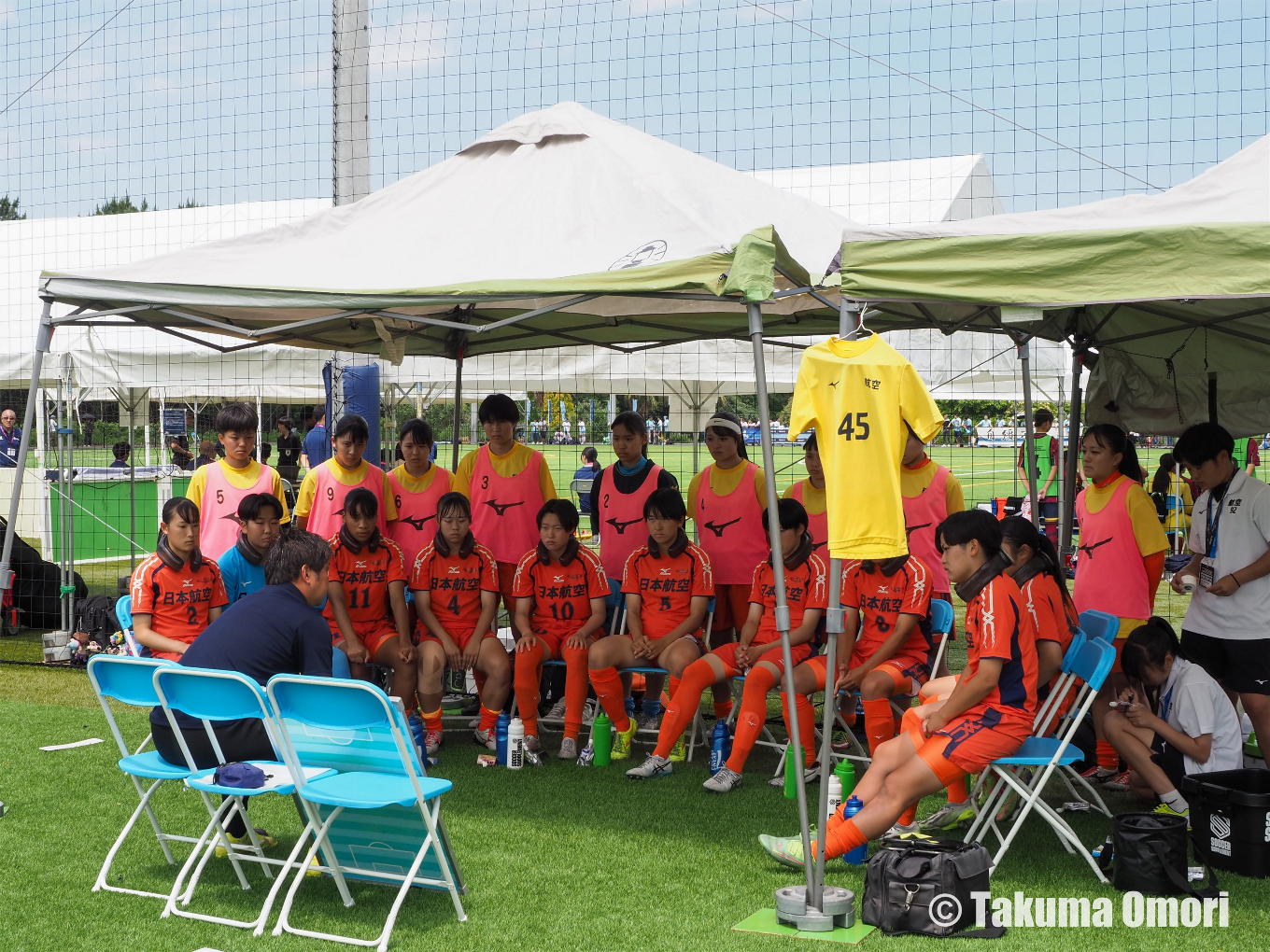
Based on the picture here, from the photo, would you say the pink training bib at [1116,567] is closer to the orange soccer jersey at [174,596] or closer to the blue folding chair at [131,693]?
the blue folding chair at [131,693]

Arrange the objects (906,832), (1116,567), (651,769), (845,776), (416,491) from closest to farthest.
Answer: (906,832), (845,776), (1116,567), (651,769), (416,491)

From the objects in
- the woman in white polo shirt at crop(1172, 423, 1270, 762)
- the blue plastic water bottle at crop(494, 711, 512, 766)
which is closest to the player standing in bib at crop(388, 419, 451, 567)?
the blue plastic water bottle at crop(494, 711, 512, 766)

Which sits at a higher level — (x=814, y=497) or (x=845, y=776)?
(x=814, y=497)

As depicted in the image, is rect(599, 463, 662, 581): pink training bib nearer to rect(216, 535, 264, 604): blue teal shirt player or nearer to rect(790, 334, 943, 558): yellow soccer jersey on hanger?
rect(216, 535, 264, 604): blue teal shirt player

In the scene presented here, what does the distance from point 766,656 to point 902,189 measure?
21.2 feet

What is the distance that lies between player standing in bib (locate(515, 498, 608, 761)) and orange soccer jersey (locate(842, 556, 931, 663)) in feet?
4.17

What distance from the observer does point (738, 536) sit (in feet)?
18.9

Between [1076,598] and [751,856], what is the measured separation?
194 cm

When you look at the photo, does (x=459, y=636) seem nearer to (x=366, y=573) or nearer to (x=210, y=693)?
(x=366, y=573)

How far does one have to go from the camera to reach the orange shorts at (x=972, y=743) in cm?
375

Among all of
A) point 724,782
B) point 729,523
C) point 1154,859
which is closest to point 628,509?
point 729,523

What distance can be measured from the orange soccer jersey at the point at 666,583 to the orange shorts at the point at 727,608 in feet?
1.23

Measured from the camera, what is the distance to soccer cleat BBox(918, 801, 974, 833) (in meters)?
4.02

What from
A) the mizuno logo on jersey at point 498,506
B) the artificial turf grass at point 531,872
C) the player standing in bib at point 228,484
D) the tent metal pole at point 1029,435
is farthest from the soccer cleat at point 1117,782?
the player standing in bib at point 228,484
